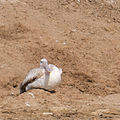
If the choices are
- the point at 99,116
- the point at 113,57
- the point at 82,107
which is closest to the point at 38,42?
the point at 113,57

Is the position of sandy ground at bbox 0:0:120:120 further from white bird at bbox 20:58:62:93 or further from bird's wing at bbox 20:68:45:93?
bird's wing at bbox 20:68:45:93

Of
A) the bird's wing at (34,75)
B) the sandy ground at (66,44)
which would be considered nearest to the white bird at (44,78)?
the bird's wing at (34,75)

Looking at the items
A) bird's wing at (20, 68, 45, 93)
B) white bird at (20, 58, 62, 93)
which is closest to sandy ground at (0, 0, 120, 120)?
white bird at (20, 58, 62, 93)

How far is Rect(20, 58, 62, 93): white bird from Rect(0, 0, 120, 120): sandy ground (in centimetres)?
34

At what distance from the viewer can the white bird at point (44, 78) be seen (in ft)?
31.5

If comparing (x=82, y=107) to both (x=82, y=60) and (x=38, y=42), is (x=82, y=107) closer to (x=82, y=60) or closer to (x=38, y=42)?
(x=82, y=60)

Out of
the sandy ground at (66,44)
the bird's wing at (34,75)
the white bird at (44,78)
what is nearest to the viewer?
the white bird at (44,78)

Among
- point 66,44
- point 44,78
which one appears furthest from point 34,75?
point 66,44

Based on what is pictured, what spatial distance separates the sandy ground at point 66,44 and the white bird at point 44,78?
34 centimetres

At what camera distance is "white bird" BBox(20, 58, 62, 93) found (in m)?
9.59

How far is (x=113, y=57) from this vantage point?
12.6 meters

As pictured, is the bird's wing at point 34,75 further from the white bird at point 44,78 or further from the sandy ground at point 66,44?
the sandy ground at point 66,44

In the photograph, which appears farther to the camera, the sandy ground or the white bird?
the sandy ground

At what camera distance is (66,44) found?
1303 cm
